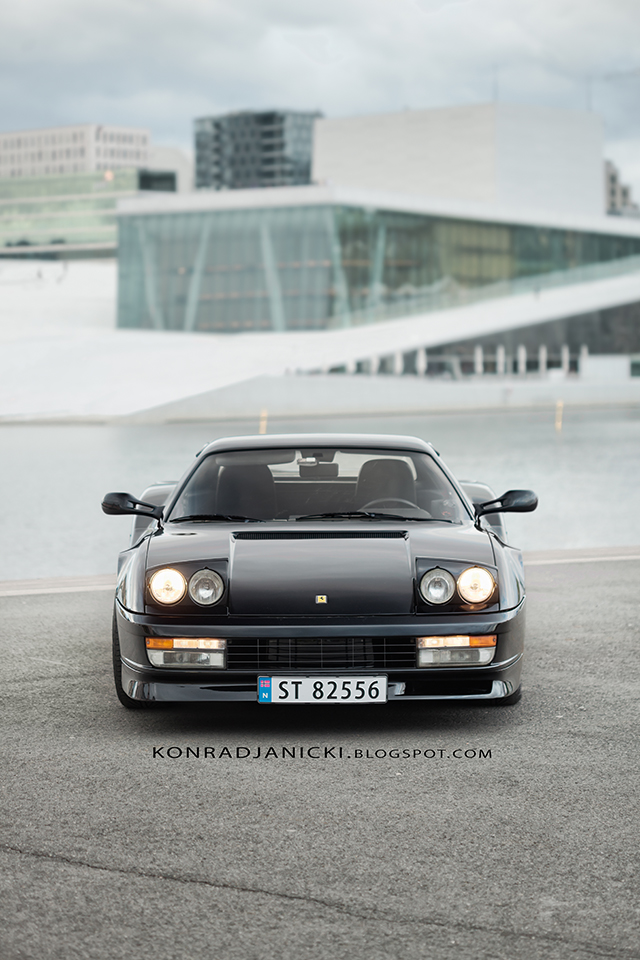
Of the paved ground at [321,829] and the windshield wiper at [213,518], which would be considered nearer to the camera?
the paved ground at [321,829]

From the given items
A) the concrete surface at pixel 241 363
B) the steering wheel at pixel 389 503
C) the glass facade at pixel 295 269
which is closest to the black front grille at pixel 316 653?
the steering wheel at pixel 389 503

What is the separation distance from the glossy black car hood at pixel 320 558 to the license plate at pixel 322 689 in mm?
274

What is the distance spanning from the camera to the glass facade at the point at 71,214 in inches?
6176

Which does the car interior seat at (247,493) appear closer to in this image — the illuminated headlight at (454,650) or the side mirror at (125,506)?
the side mirror at (125,506)

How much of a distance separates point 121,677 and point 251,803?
142 cm

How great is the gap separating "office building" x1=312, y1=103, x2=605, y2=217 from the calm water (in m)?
71.1

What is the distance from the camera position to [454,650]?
218 inches

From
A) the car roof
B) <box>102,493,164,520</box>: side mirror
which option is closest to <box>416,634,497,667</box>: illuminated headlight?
the car roof

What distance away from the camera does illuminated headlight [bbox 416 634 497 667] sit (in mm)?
5488

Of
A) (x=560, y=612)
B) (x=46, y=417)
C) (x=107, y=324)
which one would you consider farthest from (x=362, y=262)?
(x=560, y=612)

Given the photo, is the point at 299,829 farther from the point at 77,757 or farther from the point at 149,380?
the point at 149,380

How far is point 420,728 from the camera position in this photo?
583cm

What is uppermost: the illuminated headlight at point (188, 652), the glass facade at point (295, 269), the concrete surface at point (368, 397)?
the glass facade at point (295, 269)

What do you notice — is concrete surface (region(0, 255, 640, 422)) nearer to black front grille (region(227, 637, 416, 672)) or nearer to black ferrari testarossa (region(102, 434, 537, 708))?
black ferrari testarossa (region(102, 434, 537, 708))
